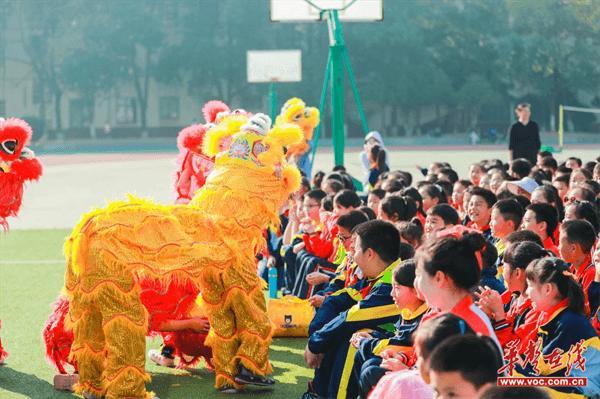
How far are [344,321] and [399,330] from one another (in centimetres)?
47

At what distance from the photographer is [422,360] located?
115 inches

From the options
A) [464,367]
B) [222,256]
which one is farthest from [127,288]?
[464,367]

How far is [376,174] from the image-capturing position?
38.7 feet

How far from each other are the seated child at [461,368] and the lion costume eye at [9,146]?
4.25 m

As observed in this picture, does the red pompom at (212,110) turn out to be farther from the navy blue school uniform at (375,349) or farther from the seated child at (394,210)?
the navy blue school uniform at (375,349)

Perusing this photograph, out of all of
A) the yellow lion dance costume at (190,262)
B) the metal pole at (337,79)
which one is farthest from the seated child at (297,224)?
the metal pole at (337,79)

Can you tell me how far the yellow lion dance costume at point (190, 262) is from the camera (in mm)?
5422

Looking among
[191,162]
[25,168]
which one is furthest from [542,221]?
[25,168]

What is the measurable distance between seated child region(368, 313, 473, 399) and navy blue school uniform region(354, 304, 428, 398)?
105 cm

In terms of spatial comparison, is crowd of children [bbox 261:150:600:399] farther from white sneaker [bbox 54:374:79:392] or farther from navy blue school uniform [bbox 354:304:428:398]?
white sneaker [bbox 54:374:79:392]

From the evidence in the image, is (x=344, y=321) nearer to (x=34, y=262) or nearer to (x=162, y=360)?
(x=162, y=360)

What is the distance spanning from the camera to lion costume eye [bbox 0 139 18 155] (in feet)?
20.7
